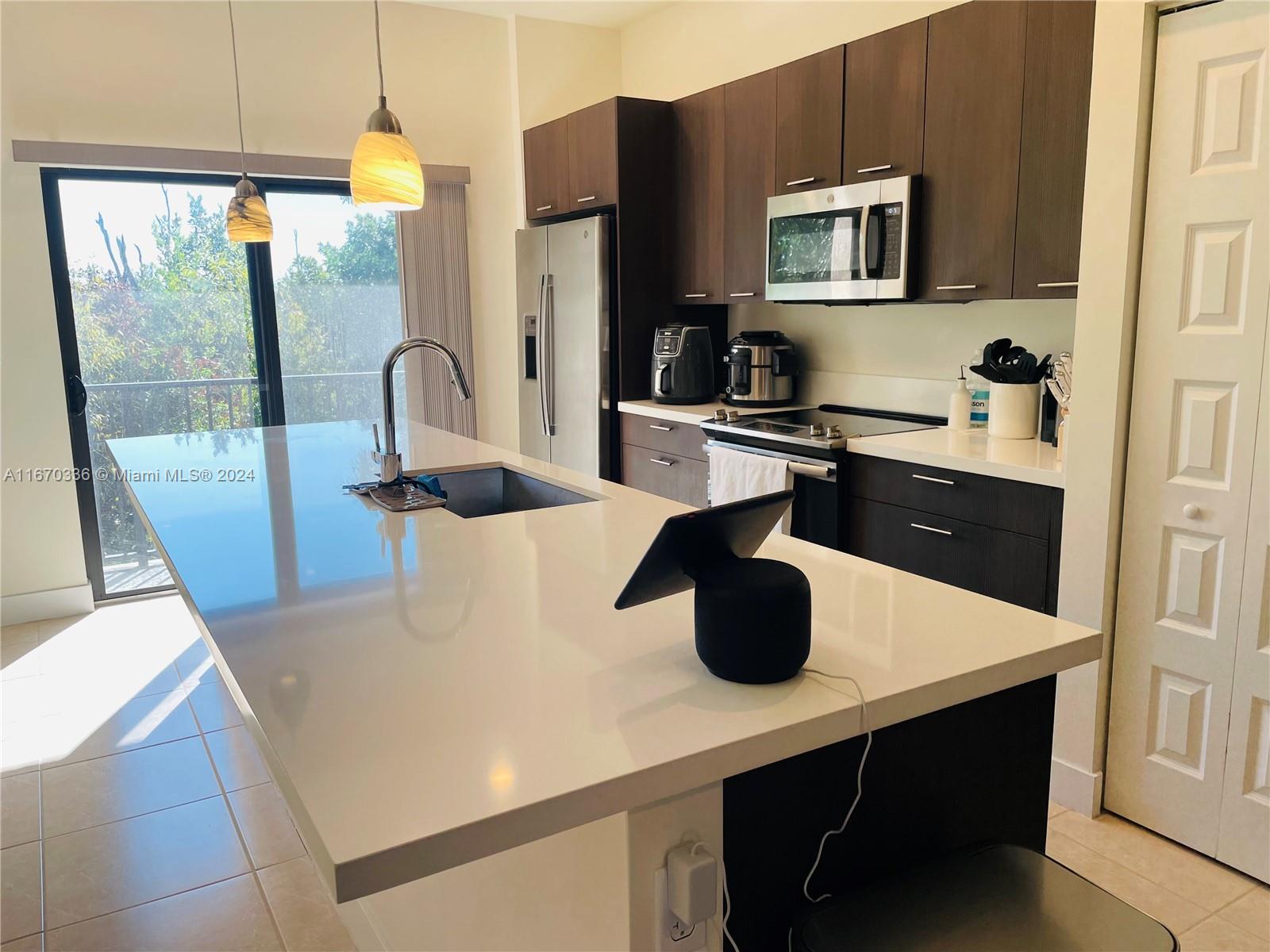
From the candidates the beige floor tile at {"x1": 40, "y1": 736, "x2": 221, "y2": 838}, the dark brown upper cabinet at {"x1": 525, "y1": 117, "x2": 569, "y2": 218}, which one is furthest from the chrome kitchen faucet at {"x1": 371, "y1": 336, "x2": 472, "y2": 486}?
the dark brown upper cabinet at {"x1": 525, "y1": 117, "x2": 569, "y2": 218}

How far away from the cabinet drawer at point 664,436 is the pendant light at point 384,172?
1783 mm

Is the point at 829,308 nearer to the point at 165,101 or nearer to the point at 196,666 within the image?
the point at 196,666

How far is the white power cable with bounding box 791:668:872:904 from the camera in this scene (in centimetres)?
111

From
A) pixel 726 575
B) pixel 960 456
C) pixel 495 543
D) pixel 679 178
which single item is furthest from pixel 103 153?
pixel 726 575

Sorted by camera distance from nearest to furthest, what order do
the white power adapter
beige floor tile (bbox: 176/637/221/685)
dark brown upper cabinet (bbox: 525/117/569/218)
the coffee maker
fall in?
1. the white power adapter
2. beige floor tile (bbox: 176/637/221/685)
3. the coffee maker
4. dark brown upper cabinet (bbox: 525/117/569/218)

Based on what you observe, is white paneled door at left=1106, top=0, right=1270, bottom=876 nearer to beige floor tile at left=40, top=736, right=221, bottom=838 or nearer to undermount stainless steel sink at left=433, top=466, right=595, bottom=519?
undermount stainless steel sink at left=433, top=466, right=595, bottom=519

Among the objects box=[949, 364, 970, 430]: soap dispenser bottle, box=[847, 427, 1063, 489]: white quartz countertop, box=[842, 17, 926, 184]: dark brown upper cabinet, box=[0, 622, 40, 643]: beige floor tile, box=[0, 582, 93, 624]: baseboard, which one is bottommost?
box=[0, 622, 40, 643]: beige floor tile

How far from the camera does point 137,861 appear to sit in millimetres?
2439

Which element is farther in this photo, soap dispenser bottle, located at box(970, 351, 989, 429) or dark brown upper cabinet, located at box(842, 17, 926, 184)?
soap dispenser bottle, located at box(970, 351, 989, 429)

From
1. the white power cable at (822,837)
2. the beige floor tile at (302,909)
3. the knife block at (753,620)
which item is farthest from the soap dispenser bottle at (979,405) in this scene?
the beige floor tile at (302,909)

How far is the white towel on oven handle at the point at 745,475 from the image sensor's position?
329 cm

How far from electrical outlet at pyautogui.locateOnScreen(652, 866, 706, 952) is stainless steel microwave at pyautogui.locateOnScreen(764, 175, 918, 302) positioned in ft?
8.35

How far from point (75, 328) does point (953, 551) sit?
12.9ft

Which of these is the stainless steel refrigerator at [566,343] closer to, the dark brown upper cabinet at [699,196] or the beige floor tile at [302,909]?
the dark brown upper cabinet at [699,196]
